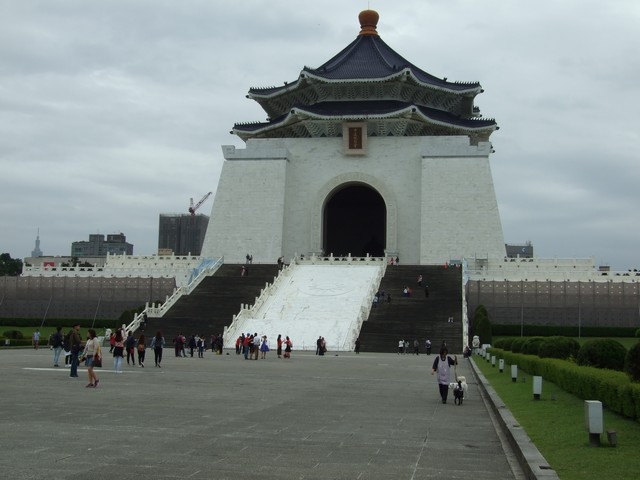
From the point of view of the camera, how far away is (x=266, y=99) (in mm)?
44781

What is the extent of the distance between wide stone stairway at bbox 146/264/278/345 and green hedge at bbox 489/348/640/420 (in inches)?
643

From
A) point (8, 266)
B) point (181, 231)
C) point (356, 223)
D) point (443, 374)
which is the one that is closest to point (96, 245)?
point (181, 231)

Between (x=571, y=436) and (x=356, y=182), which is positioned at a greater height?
(x=356, y=182)

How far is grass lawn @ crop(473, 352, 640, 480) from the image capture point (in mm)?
5695

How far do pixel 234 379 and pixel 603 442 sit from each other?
8.49 m

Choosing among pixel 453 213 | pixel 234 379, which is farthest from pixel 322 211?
pixel 234 379

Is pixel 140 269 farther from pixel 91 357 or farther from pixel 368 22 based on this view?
pixel 91 357

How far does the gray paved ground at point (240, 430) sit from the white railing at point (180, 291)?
1391 cm

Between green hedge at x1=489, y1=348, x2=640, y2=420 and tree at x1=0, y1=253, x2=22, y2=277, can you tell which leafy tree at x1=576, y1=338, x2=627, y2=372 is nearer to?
green hedge at x1=489, y1=348, x2=640, y2=420

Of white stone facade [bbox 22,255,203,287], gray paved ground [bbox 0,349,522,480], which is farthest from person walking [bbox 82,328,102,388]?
white stone facade [bbox 22,255,203,287]

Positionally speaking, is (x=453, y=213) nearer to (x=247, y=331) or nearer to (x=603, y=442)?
(x=247, y=331)

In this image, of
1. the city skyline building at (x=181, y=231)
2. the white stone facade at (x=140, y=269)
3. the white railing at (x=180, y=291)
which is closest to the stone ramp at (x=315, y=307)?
the white railing at (x=180, y=291)

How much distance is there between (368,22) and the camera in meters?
47.3

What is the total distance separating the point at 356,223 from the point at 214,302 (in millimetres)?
21127
